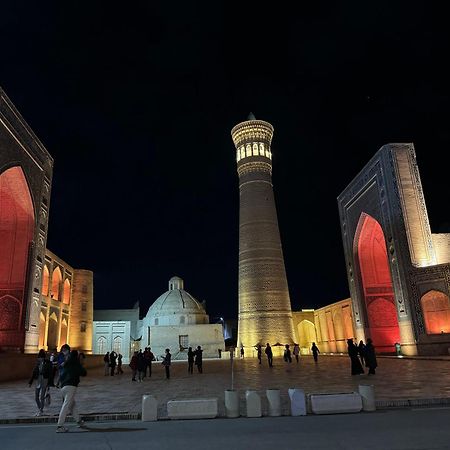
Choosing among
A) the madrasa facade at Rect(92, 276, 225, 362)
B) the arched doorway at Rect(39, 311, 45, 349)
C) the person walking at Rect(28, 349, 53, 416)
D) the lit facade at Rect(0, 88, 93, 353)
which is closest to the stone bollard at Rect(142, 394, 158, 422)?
the person walking at Rect(28, 349, 53, 416)

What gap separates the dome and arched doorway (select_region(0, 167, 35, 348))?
21137 millimetres

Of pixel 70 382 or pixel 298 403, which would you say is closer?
pixel 70 382

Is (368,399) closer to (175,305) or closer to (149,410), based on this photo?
(149,410)

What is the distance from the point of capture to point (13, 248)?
17266mm

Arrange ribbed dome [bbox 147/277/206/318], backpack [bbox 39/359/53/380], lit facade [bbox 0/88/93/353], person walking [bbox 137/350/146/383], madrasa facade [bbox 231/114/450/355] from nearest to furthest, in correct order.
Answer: backpack [bbox 39/359/53/380] < person walking [bbox 137/350/146/383] < lit facade [bbox 0/88/93/353] < madrasa facade [bbox 231/114/450/355] < ribbed dome [bbox 147/277/206/318]

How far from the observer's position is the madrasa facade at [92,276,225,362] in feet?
110

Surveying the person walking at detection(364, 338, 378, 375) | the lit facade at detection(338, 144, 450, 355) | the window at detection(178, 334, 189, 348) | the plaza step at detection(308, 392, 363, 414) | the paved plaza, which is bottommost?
the paved plaza

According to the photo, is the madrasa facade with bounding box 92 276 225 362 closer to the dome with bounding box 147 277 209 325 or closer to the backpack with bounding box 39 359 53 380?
the dome with bounding box 147 277 209 325

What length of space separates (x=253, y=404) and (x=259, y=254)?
22.1 m

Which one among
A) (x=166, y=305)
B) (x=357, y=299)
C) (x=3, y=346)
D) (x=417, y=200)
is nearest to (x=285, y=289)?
(x=357, y=299)

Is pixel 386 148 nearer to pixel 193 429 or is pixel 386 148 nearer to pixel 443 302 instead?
pixel 443 302

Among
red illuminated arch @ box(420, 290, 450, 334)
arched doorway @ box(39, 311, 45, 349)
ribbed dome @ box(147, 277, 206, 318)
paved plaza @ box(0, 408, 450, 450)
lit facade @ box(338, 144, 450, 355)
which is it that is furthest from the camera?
ribbed dome @ box(147, 277, 206, 318)

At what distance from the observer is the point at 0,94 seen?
1478 cm

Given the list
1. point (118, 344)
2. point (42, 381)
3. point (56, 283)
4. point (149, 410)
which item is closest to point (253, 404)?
point (149, 410)
